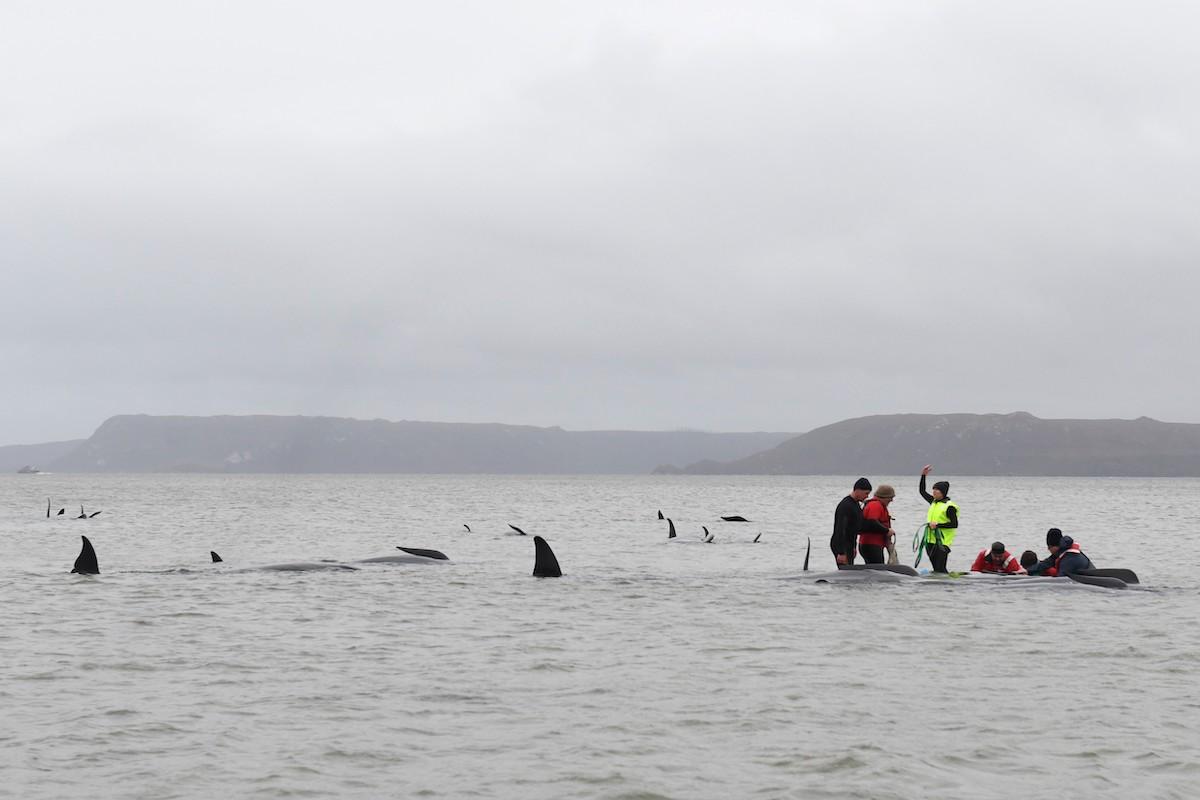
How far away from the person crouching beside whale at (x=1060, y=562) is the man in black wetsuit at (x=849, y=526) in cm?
353

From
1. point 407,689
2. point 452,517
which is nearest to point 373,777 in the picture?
point 407,689

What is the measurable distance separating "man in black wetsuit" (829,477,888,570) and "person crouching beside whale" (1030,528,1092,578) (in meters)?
3.53

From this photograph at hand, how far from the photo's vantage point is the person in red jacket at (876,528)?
24922 mm

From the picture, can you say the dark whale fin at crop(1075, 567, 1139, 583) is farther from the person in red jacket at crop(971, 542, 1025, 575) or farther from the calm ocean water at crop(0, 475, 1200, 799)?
the person in red jacket at crop(971, 542, 1025, 575)

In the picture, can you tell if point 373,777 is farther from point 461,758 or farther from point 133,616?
point 133,616

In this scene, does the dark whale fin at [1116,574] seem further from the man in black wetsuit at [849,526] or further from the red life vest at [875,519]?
the man in black wetsuit at [849,526]

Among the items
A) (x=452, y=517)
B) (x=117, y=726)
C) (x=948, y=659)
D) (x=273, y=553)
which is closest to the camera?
(x=117, y=726)

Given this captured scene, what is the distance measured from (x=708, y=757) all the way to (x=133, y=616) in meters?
12.9

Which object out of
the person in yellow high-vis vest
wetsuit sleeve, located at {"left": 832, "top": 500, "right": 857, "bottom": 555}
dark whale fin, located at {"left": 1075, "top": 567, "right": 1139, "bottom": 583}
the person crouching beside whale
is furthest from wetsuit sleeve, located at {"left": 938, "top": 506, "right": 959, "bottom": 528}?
dark whale fin, located at {"left": 1075, "top": 567, "right": 1139, "bottom": 583}

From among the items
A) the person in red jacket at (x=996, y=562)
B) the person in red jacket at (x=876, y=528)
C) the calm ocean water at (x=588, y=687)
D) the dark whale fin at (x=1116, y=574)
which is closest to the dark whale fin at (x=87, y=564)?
the calm ocean water at (x=588, y=687)

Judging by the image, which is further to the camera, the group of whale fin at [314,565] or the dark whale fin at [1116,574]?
the group of whale fin at [314,565]

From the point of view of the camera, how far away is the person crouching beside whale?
2611 cm

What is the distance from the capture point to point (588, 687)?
589 inches

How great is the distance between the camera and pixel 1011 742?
12.1 meters
